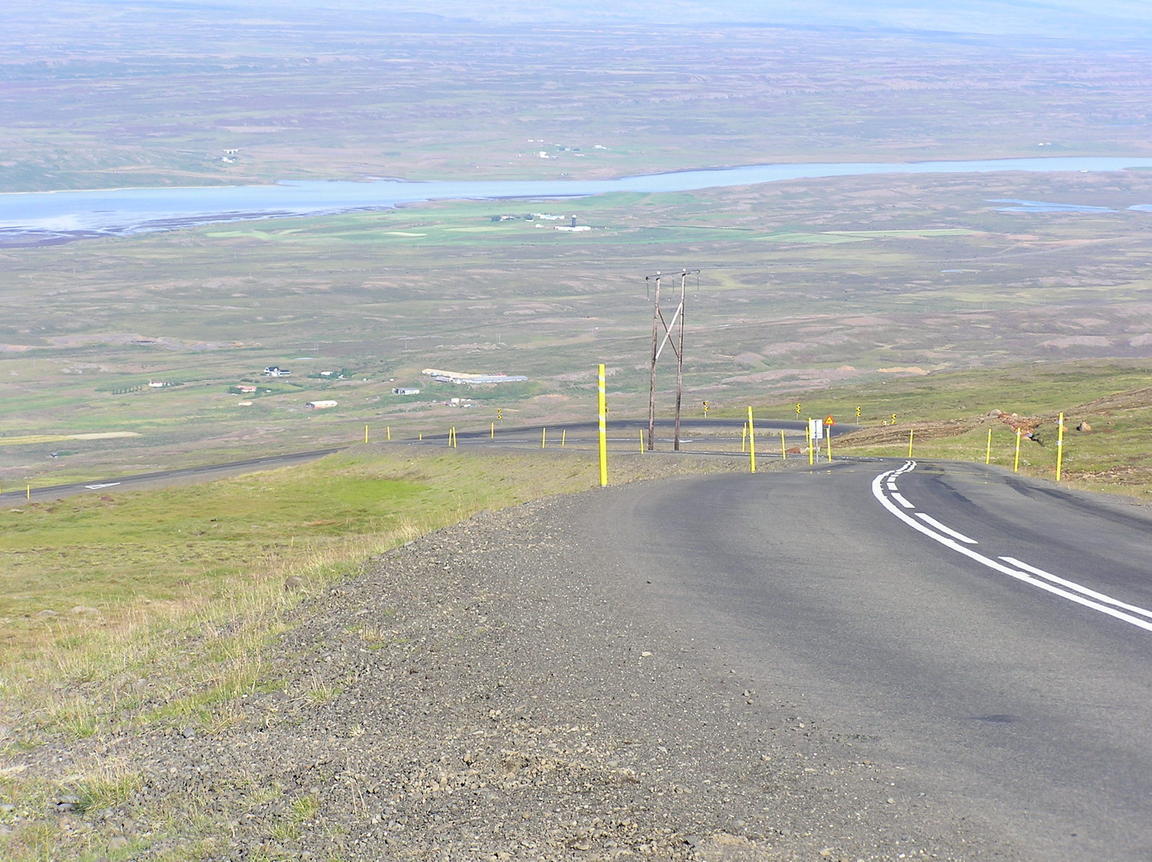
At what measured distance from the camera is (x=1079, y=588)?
11.6m

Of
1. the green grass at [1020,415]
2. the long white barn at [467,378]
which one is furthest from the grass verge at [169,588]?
the long white barn at [467,378]

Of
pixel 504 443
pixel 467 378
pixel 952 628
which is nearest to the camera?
pixel 952 628

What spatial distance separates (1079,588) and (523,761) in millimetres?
6099

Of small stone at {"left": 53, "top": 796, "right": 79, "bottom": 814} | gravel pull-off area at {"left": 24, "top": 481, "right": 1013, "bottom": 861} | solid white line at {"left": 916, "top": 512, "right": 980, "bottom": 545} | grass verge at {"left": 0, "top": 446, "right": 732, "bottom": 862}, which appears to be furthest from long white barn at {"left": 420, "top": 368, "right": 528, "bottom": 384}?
small stone at {"left": 53, "top": 796, "right": 79, "bottom": 814}

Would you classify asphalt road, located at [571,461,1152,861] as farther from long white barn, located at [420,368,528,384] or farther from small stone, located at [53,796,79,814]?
long white barn, located at [420,368,528,384]

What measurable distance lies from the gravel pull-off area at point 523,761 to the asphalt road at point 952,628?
315 mm

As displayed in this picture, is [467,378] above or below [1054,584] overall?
below

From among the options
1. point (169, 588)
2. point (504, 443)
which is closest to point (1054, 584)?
point (169, 588)

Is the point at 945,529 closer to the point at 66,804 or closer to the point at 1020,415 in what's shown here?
the point at 66,804

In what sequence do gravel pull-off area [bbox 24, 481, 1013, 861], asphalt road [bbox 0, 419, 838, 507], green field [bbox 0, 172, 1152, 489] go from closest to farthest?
1. gravel pull-off area [bbox 24, 481, 1013, 861]
2. asphalt road [bbox 0, 419, 838, 507]
3. green field [bbox 0, 172, 1152, 489]

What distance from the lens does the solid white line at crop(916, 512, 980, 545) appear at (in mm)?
15070

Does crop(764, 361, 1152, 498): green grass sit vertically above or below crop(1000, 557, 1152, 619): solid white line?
below

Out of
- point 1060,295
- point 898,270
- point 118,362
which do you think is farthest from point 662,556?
point 898,270

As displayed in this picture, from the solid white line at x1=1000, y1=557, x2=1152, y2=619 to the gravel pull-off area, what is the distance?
3.44 m
